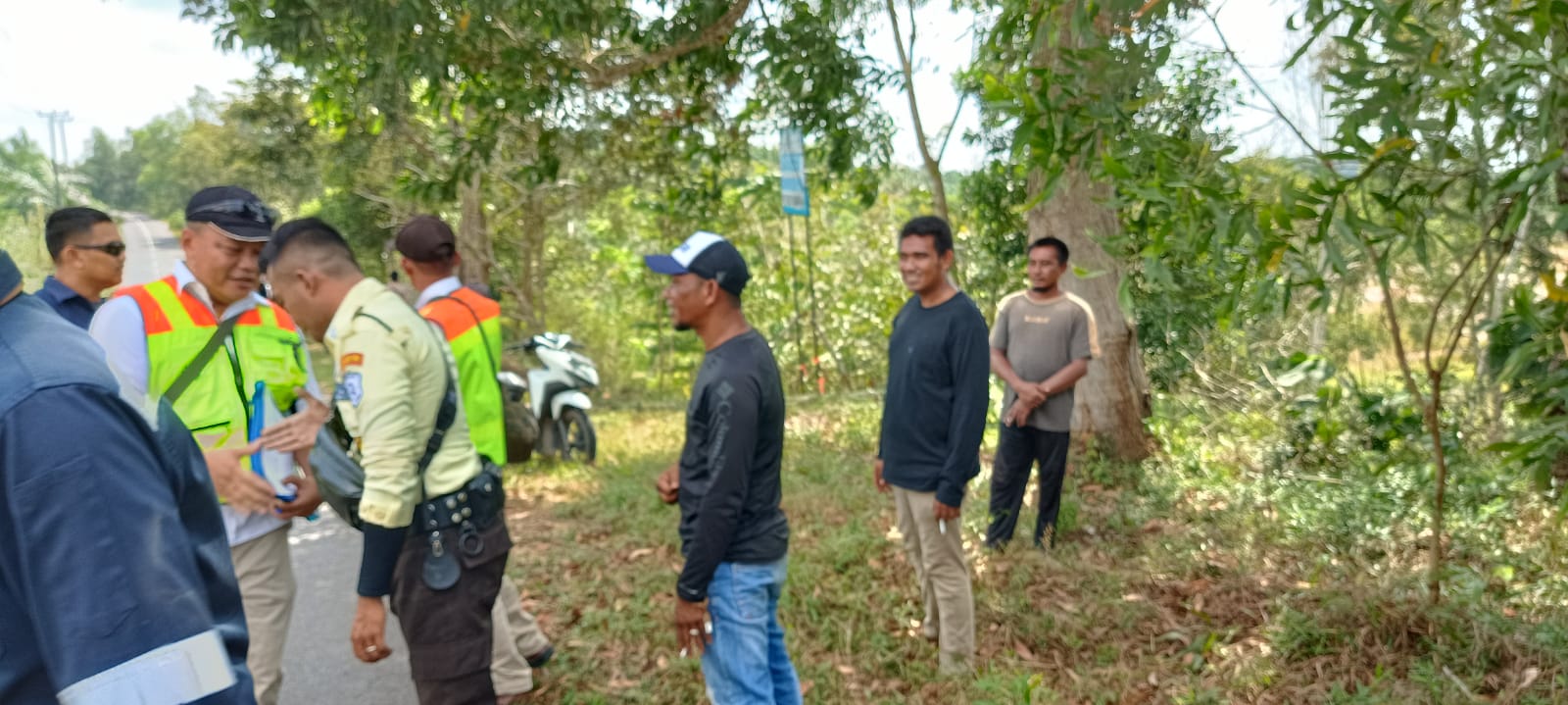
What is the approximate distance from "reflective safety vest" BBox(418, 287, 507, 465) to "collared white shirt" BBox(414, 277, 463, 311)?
3 centimetres

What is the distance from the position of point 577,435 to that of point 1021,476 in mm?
4894

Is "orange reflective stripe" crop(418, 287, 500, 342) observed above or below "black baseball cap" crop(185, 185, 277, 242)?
below

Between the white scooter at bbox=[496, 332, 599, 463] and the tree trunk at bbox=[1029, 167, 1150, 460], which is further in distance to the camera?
the white scooter at bbox=[496, 332, 599, 463]

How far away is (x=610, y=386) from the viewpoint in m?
16.2

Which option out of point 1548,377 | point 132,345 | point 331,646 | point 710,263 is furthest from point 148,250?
point 1548,377

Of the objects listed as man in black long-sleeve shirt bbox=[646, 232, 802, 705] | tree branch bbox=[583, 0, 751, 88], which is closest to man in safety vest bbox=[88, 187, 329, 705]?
man in black long-sleeve shirt bbox=[646, 232, 802, 705]

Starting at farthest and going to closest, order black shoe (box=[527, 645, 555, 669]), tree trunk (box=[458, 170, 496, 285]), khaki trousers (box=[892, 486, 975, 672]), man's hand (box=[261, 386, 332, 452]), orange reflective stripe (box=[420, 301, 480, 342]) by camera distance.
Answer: tree trunk (box=[458, 170, 496, 285])
black shoe (box=[527, 645, 555, 669])
khaki trousers (box=[892, 486, 975, 672])
orange reflective stripe (box=[420, 301, 480, 342])
man's hand (box=[261, 386, 332, 452])

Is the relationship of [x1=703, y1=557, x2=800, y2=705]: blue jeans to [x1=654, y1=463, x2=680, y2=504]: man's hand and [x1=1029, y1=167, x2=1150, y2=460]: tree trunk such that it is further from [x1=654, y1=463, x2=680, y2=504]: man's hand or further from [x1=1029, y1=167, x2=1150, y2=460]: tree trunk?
[x1=1029, y1=167, x2=1150, y2=460]: tree trunk

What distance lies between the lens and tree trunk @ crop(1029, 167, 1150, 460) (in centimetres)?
774

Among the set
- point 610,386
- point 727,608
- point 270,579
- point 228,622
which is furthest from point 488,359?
point 610,386

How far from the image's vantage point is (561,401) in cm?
929

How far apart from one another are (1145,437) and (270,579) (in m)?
6.41

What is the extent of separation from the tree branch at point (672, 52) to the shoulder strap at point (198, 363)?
4.06 metres

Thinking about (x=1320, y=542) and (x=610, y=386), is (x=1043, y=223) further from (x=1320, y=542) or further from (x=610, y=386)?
(x=610, y=386)
